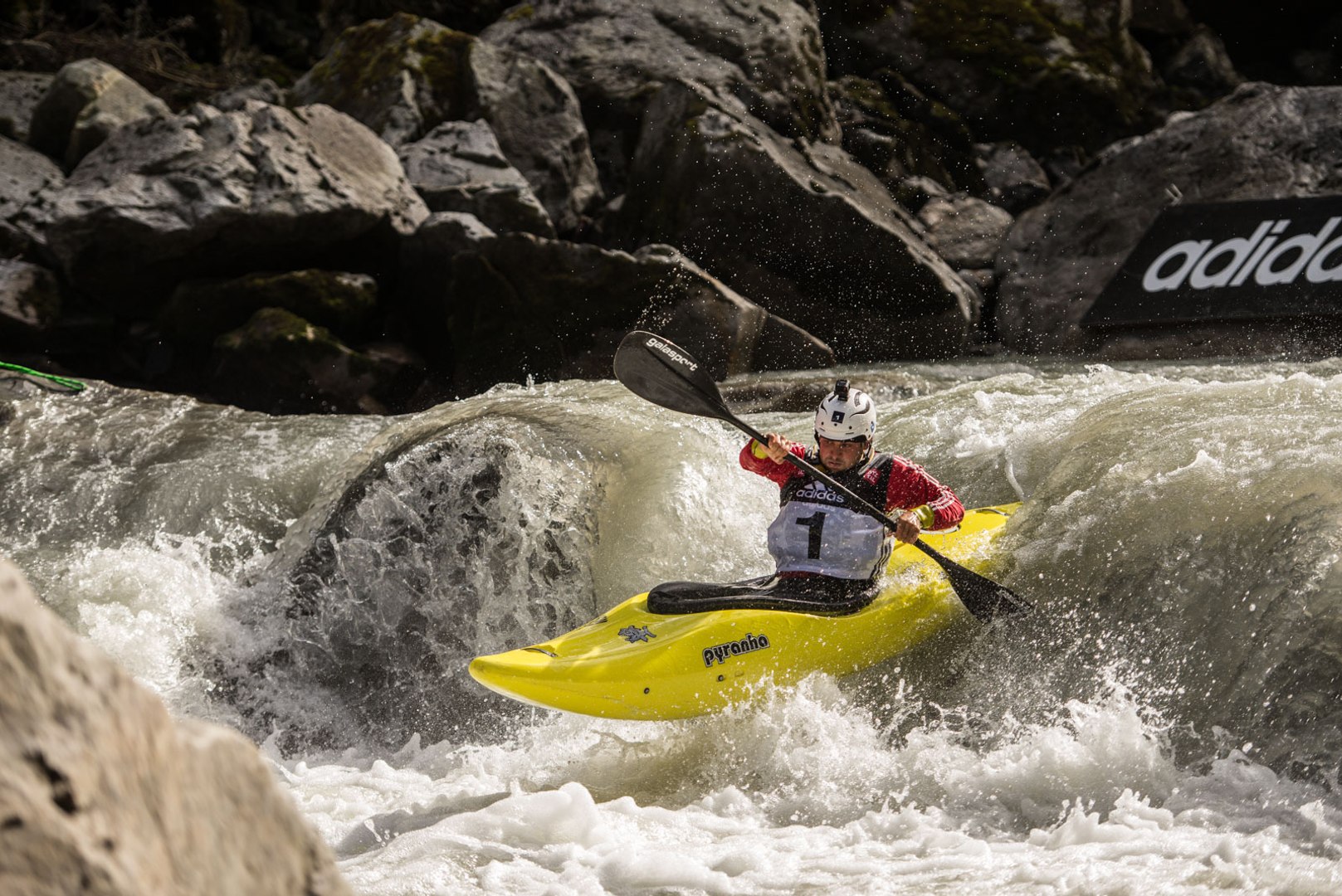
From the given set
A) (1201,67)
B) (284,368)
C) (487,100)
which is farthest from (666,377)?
(1201,67)

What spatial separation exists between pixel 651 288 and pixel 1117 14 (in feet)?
27.3

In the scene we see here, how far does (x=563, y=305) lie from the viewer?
918 centimetres

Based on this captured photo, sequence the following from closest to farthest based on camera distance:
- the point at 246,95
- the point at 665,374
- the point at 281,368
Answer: the point at 665,374
the point at 281,368
the point at 246,95

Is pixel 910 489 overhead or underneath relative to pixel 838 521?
overhead

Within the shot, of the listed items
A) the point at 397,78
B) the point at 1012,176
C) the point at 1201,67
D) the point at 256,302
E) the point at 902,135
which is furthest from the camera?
the point at 1201,67

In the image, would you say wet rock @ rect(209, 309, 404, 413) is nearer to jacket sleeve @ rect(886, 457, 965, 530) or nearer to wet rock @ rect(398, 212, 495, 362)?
wet rock @ rect(398, 212, 495, 362)

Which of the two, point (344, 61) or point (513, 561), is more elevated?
point (344, 61)

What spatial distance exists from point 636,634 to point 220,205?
6.03m

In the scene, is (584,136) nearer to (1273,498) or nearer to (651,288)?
(651,288)

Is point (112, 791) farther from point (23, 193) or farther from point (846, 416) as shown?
point (23, 193)

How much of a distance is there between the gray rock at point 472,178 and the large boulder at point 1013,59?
537 centimetres

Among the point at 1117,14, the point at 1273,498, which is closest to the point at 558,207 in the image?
the point at 1117,14

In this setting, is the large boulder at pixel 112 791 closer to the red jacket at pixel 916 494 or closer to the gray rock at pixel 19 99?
the red jacket at pixel 916 494

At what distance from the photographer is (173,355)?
942 centimetres
